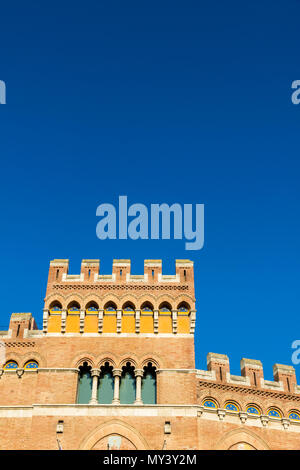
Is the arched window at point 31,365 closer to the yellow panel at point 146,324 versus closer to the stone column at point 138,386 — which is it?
the stone column at point 138,386

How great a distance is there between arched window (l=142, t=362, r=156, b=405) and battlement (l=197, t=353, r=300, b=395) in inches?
107

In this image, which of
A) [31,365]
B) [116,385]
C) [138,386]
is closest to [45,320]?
[31,365]

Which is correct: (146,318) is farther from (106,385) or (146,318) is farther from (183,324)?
(106,385)

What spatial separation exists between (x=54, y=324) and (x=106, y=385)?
4.12 metres

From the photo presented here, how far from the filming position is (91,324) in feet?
97.1

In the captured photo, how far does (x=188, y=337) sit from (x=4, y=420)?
31.9ft

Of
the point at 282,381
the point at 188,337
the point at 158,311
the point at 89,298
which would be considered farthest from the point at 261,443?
the point at 89,298

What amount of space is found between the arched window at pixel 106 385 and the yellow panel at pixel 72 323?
8.02 feet

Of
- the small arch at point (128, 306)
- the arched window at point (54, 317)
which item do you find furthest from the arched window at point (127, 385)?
the arched window at point (54, 317)

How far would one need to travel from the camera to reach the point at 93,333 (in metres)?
29.3

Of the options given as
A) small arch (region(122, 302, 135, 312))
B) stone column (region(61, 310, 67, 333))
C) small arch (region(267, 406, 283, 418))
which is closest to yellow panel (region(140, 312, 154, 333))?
small arch (region(122, 302, 135, 312))

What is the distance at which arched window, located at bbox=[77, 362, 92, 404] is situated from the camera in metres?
27.9

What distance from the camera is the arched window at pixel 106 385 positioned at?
27.9 m

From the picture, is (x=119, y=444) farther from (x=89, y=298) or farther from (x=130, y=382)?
(x=89, y=298)
